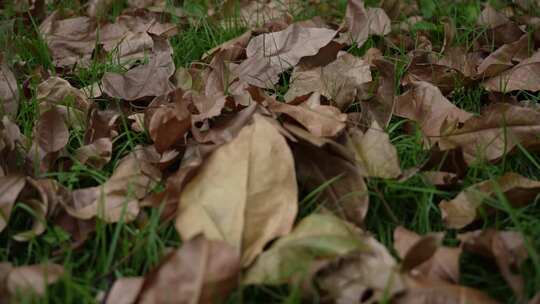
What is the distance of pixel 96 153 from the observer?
1.56 meters

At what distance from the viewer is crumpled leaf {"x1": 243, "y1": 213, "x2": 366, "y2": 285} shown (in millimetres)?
1174

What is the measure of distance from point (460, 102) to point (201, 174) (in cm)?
82

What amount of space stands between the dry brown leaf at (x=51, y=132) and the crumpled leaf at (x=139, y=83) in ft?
0.67

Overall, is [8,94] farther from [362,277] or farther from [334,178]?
[362,277]

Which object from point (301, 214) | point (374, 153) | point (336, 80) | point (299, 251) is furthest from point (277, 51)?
point (299, 251)

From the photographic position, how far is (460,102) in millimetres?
1798

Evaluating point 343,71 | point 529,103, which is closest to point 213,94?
point 343,71

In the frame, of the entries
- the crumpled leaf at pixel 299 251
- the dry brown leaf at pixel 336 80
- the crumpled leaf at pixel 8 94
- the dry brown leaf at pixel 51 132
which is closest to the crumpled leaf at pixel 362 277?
the crumpled leaf at pixel 299 251

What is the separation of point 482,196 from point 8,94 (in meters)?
1.20

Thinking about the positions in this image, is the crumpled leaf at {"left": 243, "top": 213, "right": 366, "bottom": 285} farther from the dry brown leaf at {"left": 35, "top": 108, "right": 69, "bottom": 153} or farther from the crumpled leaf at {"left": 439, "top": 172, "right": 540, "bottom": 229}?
the dry brown leaf at {"left": 35, "top": 108, "right": 69, "bottom": 153}

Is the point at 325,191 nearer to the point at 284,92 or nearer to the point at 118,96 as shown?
the point at 284,92

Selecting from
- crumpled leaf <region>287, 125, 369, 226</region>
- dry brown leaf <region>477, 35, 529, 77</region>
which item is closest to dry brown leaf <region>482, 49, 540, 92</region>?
dry brown leaf <region>477, 35, 529, 77</region>

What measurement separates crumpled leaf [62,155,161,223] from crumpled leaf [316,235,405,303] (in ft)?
1.41

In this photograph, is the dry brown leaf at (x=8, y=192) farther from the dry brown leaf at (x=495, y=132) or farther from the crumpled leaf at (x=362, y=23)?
the crumpled leaf at (x=362, y=23)
